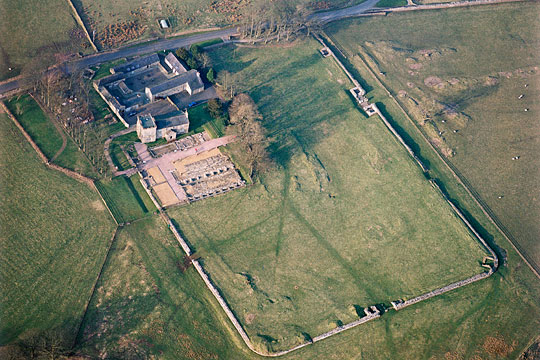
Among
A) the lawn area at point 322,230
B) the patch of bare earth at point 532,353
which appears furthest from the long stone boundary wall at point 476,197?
the patch of bare earth at point 532,353

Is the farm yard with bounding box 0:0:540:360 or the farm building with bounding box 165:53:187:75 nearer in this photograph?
the farm yard with bounding box 0:0:540:360

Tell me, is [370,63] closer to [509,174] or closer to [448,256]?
[509,174]

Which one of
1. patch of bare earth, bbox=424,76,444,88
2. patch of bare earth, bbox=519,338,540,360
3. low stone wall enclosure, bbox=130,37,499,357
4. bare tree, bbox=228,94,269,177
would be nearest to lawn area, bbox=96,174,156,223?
low stone wall enclosure, bbox=130,37,499,357

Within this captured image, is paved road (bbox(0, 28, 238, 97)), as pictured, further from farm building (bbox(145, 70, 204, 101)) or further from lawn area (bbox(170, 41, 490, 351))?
lawn area (bbox(170, 41, 490, 351))

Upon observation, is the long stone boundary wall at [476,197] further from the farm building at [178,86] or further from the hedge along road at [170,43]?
the farm building at [178,86]

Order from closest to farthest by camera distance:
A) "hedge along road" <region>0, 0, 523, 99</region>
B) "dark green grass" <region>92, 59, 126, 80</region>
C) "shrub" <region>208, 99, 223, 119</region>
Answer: "shrub" <region>208, 99, 223, 119</region> → "hedge along road" <region>0, 0, 523, 99</region> → "dark green grass" <region>92, 59, 126, 80</region>

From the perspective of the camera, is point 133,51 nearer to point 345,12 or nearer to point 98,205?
point 98,205

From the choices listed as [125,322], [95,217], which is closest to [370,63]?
[95,217]
